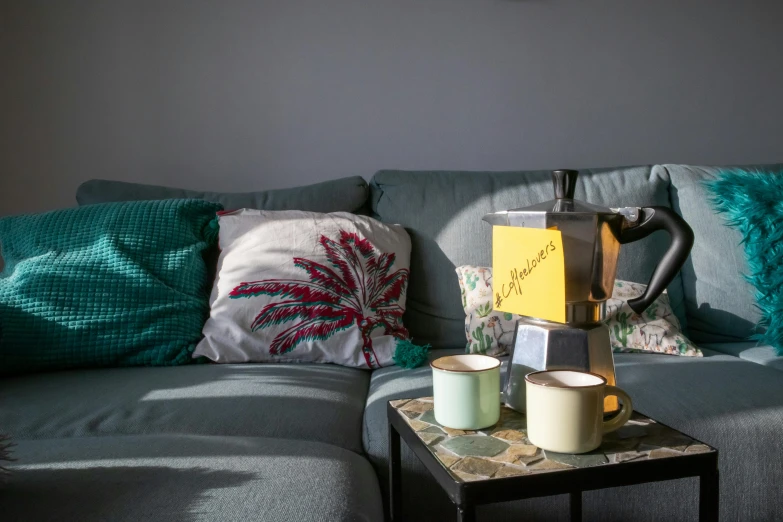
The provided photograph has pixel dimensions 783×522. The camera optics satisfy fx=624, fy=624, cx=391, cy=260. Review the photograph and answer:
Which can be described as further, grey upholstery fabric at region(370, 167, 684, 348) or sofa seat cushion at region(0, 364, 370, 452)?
grey upholstery fabric at region(370, 167, 684, 348)

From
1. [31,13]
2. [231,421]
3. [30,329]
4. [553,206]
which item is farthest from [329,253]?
[31,13]

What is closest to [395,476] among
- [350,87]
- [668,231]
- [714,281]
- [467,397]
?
[467,397]

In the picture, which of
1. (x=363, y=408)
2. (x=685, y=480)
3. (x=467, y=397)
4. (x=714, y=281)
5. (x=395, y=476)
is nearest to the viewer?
(x=467, y=397)

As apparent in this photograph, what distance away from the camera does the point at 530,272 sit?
0.69 meters

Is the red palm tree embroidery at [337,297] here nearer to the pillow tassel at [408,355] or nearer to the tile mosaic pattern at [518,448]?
the pillow tassel at [408,355]

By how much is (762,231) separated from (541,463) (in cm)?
116

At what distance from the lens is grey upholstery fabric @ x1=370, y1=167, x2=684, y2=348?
1514mm

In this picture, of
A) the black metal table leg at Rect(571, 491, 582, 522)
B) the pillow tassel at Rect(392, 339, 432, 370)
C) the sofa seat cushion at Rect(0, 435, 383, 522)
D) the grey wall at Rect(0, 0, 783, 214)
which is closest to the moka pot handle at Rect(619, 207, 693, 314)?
the black metal table leg at Rect(571, 491, 582, 522)

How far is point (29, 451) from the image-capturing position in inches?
32.3

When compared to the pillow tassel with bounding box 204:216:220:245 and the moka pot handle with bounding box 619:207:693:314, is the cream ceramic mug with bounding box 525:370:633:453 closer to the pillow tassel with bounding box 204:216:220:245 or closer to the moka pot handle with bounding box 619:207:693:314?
the moka pot handle with bounding box 619:207:693:314

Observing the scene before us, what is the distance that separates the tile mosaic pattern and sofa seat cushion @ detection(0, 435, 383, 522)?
14 centimetres

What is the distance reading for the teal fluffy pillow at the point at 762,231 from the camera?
1405mm

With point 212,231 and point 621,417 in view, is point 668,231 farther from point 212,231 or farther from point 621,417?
point 212,231

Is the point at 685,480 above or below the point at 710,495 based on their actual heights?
below
